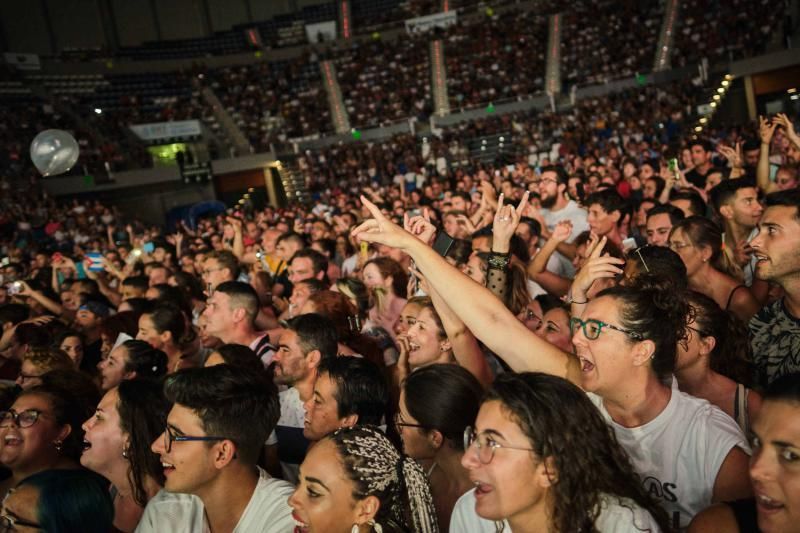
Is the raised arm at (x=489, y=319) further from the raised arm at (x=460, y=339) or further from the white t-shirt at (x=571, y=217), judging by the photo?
the white t-shirt at (x=571, y=217)

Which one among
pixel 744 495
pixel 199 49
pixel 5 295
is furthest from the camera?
pixel 199 49

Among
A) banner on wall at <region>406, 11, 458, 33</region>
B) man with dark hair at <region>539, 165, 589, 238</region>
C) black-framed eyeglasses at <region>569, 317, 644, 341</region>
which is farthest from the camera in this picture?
banner on wall at <region>406, 11, 458, 33</region>

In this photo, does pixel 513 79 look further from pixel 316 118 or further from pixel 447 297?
pixel 447 297

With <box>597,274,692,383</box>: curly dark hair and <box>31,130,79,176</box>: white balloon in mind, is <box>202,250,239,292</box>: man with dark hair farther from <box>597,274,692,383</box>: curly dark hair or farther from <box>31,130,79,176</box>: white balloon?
<box>597,274,692,383</box>: curly dark hair

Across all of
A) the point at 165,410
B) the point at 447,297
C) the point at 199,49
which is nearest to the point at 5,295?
the point at 165,410

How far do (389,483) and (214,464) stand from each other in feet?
2.31

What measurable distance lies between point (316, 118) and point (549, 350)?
25742 mm

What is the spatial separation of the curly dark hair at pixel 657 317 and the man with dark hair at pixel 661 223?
7.21 feet

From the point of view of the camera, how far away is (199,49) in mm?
32156

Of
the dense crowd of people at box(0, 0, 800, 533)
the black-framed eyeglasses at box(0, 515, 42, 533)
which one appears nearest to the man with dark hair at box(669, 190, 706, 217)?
→ the dense crowd of people at box(0, 0, 800, 533)

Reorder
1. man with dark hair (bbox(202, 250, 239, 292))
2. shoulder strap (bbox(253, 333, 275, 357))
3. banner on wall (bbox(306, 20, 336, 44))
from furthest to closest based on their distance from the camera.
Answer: banner on wall (bbox(306, 20, 336, 44)) < man with dark hair (bbox(202, 250, 239, 292)) < shoulder strap (bbox(253, 333, 275, 357))

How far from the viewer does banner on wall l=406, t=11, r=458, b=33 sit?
1221 inches

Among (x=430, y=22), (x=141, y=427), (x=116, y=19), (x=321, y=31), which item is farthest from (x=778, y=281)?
(x=116, y=19)

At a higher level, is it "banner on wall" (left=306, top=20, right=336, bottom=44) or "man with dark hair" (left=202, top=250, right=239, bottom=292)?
"banner on wall" (left=306, top=20, right=336, bottom=44)
